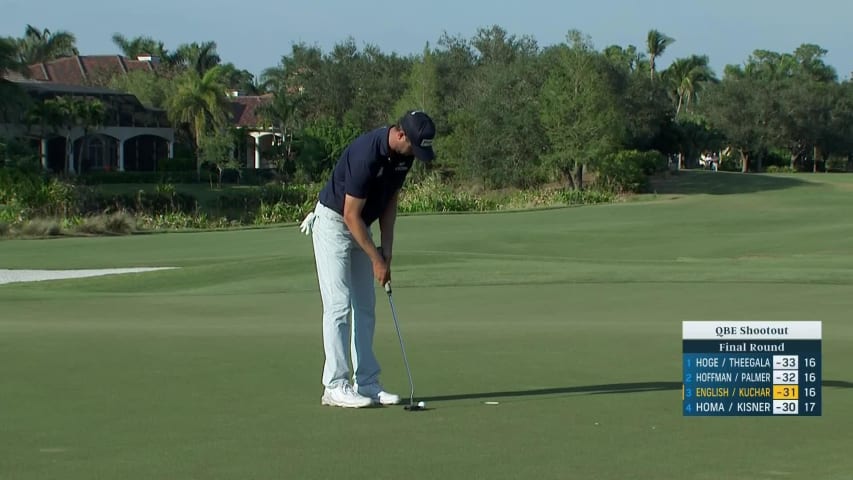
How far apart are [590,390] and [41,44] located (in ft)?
399

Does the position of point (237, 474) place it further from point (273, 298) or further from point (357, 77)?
point (357, 77)

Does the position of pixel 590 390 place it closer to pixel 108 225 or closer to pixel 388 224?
pixel 388 224

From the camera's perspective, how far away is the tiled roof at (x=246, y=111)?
9431cm

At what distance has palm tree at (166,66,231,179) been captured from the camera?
8425 cm

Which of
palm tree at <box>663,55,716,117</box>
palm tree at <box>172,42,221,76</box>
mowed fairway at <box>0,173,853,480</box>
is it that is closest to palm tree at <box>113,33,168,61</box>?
palm tree at <box>172,42,221,76</box>

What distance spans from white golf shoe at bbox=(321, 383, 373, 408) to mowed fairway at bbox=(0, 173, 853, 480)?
0.11 metres

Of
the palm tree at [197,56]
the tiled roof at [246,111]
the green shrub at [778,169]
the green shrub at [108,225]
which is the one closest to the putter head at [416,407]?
the green shrub at [108,225]

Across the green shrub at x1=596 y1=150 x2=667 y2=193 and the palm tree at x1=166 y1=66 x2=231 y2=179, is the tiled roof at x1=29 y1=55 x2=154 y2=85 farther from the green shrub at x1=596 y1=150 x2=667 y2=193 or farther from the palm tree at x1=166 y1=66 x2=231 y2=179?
the green shrub at x1=596 y1=150 x2=667 y2=193

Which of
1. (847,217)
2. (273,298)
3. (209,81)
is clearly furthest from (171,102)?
(273,298)

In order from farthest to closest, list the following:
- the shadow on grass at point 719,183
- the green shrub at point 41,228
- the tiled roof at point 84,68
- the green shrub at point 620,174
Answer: the tiled roof at point 84,68, the green shrub at point 620,174, the shadow on grass at point 719,183, the green shrub at point 41,228

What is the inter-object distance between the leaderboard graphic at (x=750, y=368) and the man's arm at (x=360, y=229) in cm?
204

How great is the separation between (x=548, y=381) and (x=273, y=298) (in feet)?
25.4

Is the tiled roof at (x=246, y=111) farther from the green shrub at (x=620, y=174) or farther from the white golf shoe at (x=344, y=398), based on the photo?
the white golf shoe at (x=344, y=398)

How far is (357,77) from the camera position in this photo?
89062 millimetres
